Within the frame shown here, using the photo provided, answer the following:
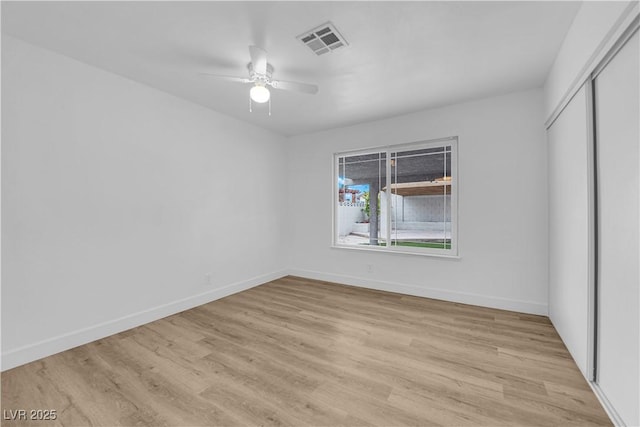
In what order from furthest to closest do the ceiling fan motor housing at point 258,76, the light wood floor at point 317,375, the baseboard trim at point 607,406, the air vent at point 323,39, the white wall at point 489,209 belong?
the white wall at point 489,209
the ceiling fan motor housing at point 258,76
the air vent at point 323,39
the light wood floor at point 317,375
the baseboard trim at point 607,406

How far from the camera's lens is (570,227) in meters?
2.15

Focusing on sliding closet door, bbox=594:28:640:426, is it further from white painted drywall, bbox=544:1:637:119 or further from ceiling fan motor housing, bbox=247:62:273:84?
ceiling fan motor housing, bbox=247:62:273:84

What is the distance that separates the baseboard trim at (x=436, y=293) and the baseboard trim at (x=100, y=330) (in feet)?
5.07

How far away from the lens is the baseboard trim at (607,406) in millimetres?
1438

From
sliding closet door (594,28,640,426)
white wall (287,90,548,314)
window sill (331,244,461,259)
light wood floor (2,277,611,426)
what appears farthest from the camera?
window sill (331,244,461,259)

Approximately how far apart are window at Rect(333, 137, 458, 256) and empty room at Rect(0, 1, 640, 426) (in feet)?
0.13

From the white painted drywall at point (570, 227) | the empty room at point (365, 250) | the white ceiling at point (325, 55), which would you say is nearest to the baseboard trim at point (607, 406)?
the empty room at point (365, 250)

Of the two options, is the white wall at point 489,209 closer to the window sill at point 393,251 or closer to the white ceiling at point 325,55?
the window sill at point 393,251

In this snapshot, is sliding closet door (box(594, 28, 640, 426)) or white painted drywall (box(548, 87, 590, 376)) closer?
sliding closet door (box(594, 28, 640, 426))

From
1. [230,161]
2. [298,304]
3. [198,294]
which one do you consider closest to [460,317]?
[298,304]

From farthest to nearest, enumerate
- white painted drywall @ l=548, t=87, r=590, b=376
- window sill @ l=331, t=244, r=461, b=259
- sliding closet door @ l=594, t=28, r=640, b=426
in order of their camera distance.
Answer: window sill @ l=331, t=244, r=461, b=259, white painted drywall @ l=548, t=87, r=590, b=376, sliding closet door @ l=594, t=28, r=640, b=426

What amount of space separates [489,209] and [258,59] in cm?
302

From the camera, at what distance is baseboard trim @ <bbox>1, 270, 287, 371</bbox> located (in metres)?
2.06

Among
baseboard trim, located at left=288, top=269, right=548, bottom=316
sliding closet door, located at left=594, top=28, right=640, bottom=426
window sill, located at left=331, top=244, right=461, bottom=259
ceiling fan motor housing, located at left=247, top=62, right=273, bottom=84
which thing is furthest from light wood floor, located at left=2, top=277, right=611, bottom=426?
ceiling fan motor housing, located at left=247, top=62, right=273, bottom=84
